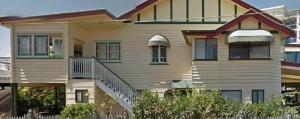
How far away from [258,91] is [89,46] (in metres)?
11.1

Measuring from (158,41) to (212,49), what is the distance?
3.54 meters

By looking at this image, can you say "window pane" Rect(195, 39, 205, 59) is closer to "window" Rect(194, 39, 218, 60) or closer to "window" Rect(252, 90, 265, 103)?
"window" Rect(194, 39, 218, 60)

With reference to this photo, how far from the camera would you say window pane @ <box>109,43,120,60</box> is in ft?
94.5

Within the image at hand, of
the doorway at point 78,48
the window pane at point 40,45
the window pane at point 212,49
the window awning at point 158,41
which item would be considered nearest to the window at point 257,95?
the window pane at point 212,49

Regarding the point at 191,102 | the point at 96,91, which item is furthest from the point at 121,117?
the point at 96,91

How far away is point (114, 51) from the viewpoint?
1134 inches

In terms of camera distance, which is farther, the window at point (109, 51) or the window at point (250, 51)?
the window at point (109, 51)

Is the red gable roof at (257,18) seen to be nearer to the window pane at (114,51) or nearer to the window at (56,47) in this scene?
the window pane at (114,51)

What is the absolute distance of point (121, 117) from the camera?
2002 centimetres

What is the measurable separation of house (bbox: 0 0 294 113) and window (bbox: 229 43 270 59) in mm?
57

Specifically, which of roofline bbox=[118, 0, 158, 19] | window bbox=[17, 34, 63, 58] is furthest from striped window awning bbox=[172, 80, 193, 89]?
window bbox=[17, 34, 63, 58]

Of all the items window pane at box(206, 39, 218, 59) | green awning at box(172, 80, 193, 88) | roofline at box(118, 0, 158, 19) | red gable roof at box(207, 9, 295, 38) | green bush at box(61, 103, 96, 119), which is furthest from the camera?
roofline at box(118, 0, 158, 19)

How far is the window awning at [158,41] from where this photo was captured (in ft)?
90.7

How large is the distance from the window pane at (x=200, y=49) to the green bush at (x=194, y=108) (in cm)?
546
